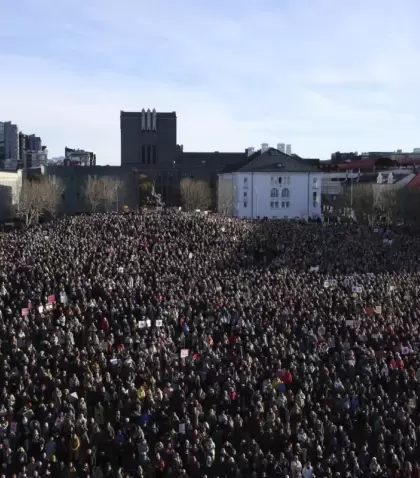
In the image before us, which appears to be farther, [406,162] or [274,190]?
[406,162]

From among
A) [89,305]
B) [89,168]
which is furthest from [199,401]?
[89,168]

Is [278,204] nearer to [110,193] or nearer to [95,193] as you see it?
[110,193]

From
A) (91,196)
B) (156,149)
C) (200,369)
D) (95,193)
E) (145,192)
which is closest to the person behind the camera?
(200,369)

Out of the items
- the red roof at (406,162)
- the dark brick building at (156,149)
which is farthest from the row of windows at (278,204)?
the red roof at (406,162)

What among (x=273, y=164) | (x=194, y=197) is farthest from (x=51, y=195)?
(x=273, y=164)

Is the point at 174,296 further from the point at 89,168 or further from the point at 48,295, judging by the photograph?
the point at 89,168
